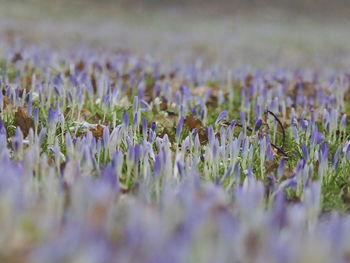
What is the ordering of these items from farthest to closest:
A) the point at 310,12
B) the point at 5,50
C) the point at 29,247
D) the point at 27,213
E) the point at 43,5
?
the point at 310,12 < the point at 43,5 < the point at 5,50 < the point at 27,213 < the point at 29,247

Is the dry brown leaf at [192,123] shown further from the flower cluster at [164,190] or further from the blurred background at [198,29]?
the blurred background at [198,29]

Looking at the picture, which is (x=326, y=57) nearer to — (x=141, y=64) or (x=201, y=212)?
(x=141, y=64)

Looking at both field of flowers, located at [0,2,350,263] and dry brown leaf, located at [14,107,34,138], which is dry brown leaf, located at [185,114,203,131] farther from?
dry brown leaf, located at [14,107,34,138]

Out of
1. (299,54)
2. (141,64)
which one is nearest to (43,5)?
(299,54)

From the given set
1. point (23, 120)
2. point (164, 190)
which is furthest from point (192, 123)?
point (164, 190)

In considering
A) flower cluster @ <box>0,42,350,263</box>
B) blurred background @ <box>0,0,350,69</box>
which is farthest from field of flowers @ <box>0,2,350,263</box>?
blurred background @ <box>0,0,350,69</box>

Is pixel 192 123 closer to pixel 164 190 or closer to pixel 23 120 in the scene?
pixel 23 120

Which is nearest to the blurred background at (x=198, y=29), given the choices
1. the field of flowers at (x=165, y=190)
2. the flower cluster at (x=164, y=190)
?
the flower cluster at (x=164, y=190)

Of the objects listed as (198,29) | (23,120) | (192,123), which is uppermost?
(23,120)
